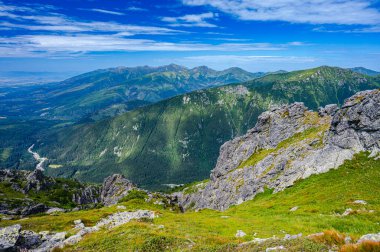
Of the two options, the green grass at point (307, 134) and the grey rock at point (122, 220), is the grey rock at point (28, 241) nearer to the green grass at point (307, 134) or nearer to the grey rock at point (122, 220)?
the grey rock at point (122, 220)

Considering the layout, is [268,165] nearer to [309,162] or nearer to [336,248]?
[309,162]

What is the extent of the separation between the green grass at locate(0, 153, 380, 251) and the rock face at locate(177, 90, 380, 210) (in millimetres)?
6880

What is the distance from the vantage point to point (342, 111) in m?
94.4

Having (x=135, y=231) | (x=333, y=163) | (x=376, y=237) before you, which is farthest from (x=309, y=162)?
(x=376, y=237)

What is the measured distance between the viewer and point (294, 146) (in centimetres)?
10838

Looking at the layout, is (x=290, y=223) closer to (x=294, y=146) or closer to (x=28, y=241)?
(x=28, y=241)

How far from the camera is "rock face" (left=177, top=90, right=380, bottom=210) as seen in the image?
262 feet

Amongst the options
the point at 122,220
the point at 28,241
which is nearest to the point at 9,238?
the point at 28,241

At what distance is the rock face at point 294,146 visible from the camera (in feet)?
262

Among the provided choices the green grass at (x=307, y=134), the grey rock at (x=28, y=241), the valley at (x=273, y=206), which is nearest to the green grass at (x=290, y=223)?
the valley at (x=273, y=206)

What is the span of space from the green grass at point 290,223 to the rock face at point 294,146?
6.88 m

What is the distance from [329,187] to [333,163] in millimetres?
16061

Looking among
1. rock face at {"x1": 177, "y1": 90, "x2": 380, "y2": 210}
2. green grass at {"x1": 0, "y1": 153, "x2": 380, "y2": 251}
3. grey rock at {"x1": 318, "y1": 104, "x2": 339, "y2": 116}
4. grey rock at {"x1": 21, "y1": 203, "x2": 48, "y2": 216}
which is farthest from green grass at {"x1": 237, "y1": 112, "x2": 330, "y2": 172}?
grey rock at {"x1": 21, "y1": 203, "x2": 48, "y2": 216}

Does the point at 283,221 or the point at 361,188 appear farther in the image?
the point at 361,188
